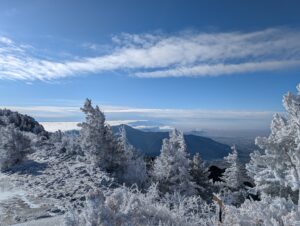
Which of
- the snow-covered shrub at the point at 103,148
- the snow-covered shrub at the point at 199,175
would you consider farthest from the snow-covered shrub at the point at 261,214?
the snow-covered shrub at the point at 199,175

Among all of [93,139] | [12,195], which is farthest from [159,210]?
[93,139]

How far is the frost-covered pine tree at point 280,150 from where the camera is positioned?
31.9 feet

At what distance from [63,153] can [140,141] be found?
167 metres

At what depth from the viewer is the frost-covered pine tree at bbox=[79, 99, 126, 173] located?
2552cm

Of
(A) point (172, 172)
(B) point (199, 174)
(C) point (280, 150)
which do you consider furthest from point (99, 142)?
(C) point (280, 150)

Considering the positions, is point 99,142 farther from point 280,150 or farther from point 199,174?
point 280,150

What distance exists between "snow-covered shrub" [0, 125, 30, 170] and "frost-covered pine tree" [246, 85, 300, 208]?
2325 cm

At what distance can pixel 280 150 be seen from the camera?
1021 cm

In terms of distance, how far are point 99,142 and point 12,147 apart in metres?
8.36

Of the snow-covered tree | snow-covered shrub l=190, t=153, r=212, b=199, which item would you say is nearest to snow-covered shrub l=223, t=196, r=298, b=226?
snow-covered shrub l=190, t=153, r=212, b=199

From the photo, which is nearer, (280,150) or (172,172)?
(280,150)

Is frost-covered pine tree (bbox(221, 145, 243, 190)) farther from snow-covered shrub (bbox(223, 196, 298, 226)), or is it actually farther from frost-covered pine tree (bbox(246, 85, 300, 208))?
snow-covered shrub (bbox(223, 196, 298, 226))

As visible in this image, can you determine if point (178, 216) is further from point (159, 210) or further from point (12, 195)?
point (12, 195)

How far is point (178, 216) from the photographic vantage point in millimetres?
8734
